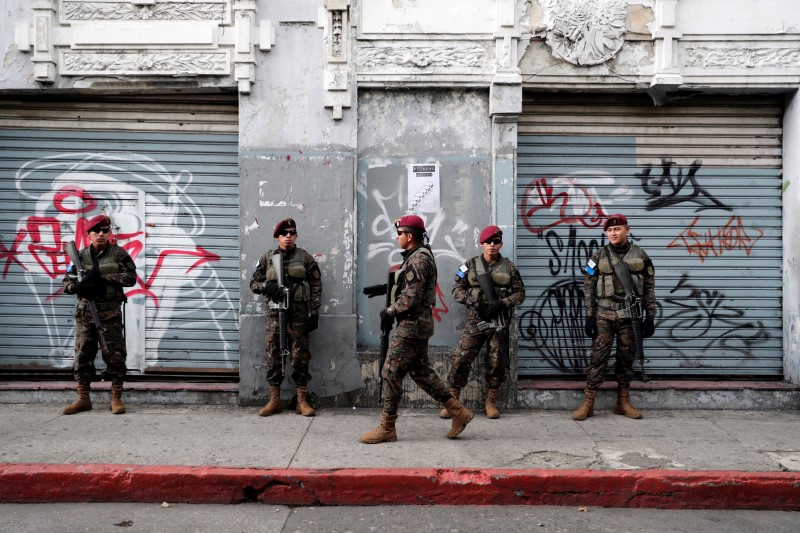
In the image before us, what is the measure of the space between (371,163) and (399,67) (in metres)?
1.05

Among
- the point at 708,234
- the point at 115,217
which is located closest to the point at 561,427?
the point at 708,234

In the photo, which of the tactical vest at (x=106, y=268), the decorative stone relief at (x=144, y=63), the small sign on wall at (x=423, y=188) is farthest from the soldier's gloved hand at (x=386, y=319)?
the decorative stone relief at (x=144, y=63)

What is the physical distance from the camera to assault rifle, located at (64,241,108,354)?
721 centimetres

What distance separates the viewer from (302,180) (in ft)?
25.6

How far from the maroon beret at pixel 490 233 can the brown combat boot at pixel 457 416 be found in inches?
67.2

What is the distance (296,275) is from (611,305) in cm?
314

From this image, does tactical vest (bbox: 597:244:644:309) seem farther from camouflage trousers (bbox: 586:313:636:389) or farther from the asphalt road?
the asphalt road

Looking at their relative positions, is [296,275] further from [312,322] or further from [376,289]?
[376,289]

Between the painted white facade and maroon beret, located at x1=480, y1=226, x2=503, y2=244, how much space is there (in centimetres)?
53

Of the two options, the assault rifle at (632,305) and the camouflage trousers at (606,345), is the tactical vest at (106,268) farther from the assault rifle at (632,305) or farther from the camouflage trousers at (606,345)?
the assault rifle at (632,305)

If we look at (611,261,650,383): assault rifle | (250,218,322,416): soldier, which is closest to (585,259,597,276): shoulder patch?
(611,261,650,383): assault rifle

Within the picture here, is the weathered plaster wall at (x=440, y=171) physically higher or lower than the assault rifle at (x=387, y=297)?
higher

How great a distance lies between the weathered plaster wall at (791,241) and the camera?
7882 millimetres

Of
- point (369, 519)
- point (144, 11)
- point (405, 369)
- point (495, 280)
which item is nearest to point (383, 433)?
point (405, 369)
